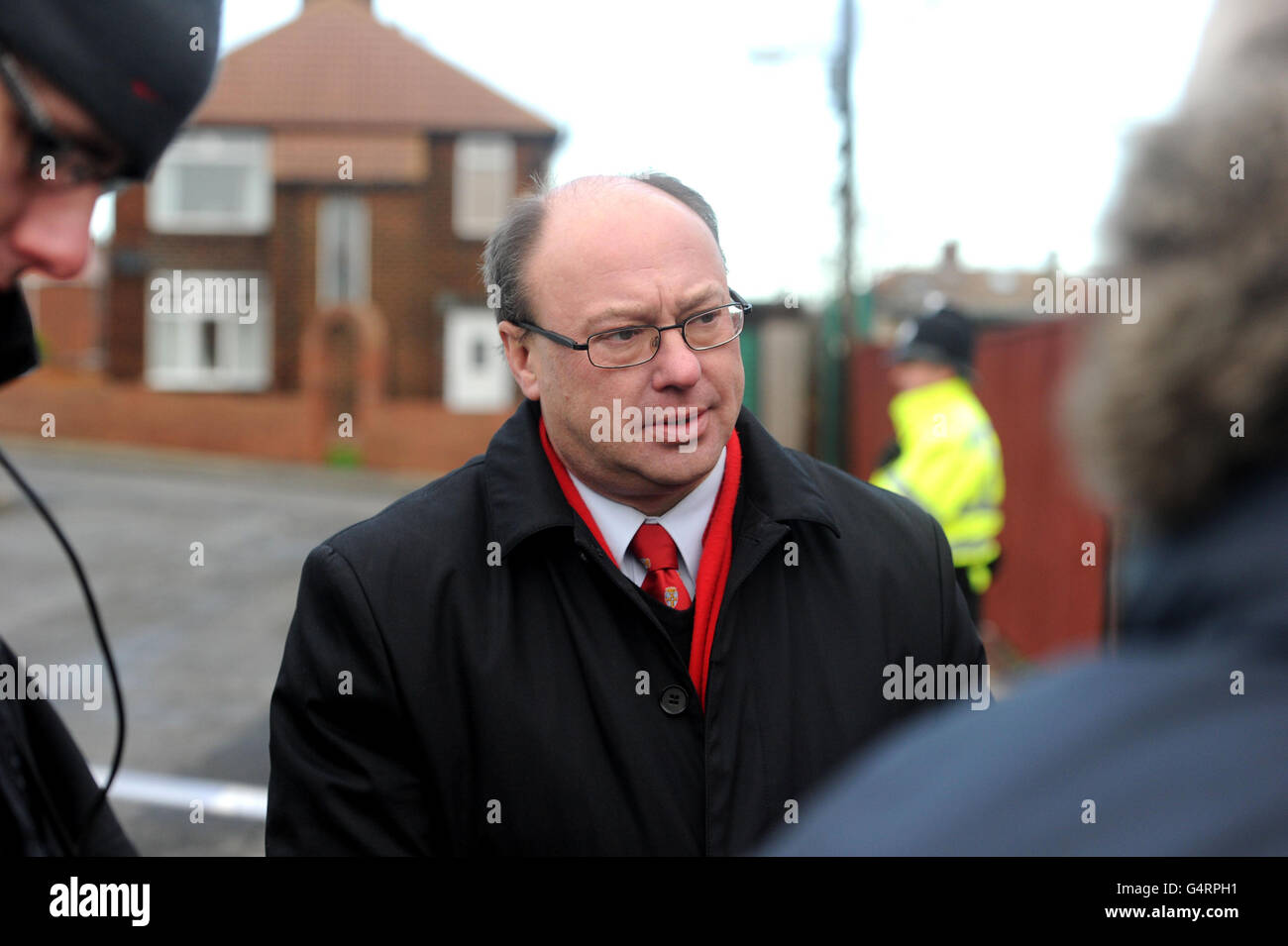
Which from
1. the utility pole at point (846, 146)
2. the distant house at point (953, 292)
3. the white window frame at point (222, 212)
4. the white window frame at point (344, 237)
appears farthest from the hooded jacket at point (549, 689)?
the white window frame at point (222, 212)

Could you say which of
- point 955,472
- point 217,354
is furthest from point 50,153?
point 217,354

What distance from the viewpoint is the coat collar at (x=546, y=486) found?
7.07 feet

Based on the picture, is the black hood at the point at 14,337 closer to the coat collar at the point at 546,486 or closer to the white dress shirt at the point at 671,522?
the coat collar at the point at 546,486

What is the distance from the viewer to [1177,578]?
0.84m

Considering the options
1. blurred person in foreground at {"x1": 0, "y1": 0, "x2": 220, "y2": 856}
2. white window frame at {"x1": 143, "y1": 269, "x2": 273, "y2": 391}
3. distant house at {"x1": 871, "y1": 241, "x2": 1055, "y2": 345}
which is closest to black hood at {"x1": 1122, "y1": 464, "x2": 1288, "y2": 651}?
blurred person in foreground at {"x1": 0, "y1": 0, "x2": 220, "y2": 856}

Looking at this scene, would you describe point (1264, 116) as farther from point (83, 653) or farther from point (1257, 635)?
point (83, 653)

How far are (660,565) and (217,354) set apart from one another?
24.1 meters

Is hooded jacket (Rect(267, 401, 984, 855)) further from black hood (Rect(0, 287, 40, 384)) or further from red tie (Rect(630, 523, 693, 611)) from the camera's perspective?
black hood (Rect(0, 287, 40, 384))

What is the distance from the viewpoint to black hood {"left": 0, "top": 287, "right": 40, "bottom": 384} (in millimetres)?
1450

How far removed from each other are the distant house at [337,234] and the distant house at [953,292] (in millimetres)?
7961

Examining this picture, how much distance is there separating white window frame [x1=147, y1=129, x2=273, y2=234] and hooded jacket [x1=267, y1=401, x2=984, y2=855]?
23.4m

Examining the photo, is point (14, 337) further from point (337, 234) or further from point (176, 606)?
point (337, 234)
